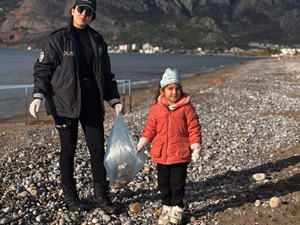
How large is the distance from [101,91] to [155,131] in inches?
30.9

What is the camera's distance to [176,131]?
4.05 metres

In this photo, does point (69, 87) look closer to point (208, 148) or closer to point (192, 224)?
point (192, 224)

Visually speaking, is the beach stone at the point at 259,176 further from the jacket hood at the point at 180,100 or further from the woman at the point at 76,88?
the woman at the point at 76,88

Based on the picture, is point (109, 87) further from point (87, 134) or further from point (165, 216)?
point (165, 216)

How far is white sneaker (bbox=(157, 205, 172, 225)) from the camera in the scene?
4.15m

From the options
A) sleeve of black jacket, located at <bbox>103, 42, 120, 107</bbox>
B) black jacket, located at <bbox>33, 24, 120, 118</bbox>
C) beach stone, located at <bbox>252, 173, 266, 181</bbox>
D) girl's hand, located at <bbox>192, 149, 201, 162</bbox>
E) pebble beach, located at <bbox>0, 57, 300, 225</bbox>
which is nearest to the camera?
girl's hand, located at <bbox>192, 149, 201, 162</bbox>

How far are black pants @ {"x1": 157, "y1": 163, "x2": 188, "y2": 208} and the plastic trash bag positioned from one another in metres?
0.36

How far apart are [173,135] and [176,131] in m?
0.06

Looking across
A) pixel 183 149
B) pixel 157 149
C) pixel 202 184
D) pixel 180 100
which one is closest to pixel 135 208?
pixel 157 149

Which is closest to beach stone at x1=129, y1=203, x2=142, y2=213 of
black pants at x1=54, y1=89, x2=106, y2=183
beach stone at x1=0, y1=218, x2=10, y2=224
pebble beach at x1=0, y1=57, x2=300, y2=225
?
pebble beach at x1=0, y1=57, x2=300, y2=225

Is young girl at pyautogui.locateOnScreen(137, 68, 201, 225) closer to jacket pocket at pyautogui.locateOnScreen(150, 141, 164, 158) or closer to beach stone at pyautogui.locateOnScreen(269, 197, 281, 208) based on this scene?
jacket pocket at pyautogui.locateOnScreen(150, 141, 164, 158)

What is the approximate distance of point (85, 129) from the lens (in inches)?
173

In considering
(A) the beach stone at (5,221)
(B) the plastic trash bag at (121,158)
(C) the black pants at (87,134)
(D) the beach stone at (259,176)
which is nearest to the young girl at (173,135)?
(B) the plastic trash bag at (121,158)

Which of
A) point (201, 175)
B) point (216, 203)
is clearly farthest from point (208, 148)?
point (216, 203)
